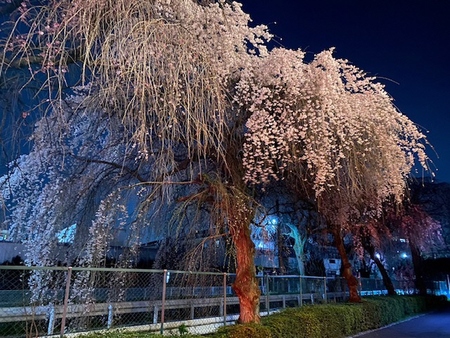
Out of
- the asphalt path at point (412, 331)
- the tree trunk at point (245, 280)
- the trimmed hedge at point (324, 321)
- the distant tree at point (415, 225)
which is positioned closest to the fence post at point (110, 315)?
the trimmed hedge at point (324, 321)

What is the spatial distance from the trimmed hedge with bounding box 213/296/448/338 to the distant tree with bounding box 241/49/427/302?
249cm

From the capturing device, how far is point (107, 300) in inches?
266

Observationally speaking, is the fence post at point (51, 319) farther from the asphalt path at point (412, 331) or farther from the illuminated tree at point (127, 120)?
the asphalt path at point (412, 331)

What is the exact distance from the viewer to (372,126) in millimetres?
6410

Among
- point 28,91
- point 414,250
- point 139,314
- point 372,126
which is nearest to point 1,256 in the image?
point 139,314

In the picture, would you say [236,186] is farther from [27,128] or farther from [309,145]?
[27,128]

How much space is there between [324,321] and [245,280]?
2.63 metres

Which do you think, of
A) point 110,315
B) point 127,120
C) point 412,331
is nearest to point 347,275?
point 412,331

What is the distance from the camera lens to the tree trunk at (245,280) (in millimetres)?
6723

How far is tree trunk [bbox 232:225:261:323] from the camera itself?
6723mm

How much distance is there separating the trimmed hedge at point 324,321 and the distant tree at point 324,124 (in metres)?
2.49

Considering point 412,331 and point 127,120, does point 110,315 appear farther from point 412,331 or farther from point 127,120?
point 412,331

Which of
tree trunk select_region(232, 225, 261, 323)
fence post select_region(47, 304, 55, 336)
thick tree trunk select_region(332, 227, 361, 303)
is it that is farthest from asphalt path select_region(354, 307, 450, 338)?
fence post select_region(47, 304, 55, 336)

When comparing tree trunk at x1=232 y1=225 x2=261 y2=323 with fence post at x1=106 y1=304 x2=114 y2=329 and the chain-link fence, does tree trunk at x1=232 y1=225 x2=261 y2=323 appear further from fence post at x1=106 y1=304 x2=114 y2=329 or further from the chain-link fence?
fence post at x1=106 y1=304 x2=114 y2=329
